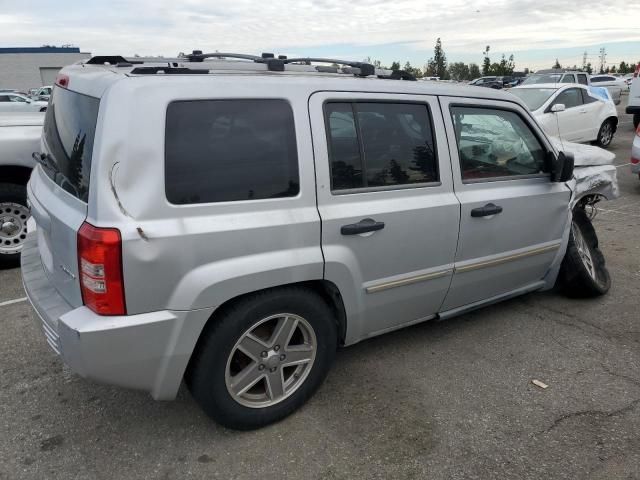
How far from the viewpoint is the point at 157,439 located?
279 centimetres

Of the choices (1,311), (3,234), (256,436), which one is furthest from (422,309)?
(3,234)

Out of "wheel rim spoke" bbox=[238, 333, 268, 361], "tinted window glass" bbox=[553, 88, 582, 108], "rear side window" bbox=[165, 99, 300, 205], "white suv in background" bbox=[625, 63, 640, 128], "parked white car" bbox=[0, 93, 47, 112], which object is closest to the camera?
"rear side window" bbox=[165, 99, 300, 205]

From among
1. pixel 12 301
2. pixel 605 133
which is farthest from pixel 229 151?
pixel 605 133

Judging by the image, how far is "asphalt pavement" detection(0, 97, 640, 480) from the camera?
102 inches

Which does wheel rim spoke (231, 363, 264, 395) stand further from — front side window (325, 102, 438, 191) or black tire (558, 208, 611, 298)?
black tire (558, 208, 611, 298)

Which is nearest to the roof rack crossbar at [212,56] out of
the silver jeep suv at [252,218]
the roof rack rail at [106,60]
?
the silver jeep suv at [252,218]

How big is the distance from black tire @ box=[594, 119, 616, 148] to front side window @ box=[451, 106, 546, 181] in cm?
1098

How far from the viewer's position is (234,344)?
8.61ft

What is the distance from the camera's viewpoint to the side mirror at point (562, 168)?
378 centimetres

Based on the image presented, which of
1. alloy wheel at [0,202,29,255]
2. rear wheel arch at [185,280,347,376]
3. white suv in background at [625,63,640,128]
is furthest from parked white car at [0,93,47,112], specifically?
white suv in background at [625,63,640,128]

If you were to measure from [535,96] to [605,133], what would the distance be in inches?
121

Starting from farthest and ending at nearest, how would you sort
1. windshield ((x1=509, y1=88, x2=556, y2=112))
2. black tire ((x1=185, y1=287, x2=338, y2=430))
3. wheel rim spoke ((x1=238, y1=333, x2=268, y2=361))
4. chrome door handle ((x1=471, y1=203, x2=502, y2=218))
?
1. windshield ((x1=509, y1=88, x2=556, y2=112))
2. chrome door handle ((x1=471, y1=203, x2=502, y2=218))
3. wheel rim spoke ((x1=238, y1=333, x2=268, y2=361))
4. black tire ((x1=185, y1=287, x2=338, y2=430))

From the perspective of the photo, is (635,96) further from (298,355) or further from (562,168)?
(298,355)

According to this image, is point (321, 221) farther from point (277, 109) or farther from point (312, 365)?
point (312, 365)
